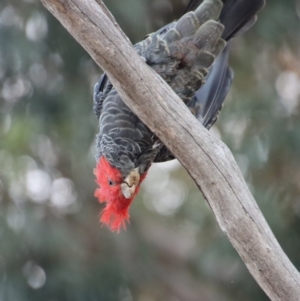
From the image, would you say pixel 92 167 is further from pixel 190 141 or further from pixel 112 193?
pixel 190 141

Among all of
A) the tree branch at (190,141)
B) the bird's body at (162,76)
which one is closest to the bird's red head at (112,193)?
the bird's body at (162,76)

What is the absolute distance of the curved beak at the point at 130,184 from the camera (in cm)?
290

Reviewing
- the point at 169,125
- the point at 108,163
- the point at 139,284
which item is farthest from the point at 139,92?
the point at 139,284

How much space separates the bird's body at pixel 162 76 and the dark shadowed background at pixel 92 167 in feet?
7.46

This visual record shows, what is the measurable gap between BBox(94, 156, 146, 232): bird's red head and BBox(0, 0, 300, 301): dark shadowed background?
99.1 inches

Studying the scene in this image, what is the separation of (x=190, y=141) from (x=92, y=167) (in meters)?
3.12

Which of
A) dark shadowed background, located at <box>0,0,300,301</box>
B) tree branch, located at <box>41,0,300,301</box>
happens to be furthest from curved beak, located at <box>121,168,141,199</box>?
dark shadowed background, located at <box>0,0,300,301</box>

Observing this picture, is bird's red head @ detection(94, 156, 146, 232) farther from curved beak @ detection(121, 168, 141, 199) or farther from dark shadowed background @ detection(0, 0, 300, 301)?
dark shadowed background @ detection(0, 0, 300, 301)

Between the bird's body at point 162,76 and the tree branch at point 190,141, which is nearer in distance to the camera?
the tree branch at point 190,141

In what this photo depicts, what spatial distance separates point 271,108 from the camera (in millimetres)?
5609

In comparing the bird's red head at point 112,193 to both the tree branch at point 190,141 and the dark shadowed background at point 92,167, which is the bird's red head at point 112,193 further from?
the dark shadowed background at point 92,167

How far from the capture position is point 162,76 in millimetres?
3135

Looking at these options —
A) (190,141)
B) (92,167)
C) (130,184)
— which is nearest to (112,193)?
(130,184)

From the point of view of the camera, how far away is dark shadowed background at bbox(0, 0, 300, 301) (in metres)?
5.51
